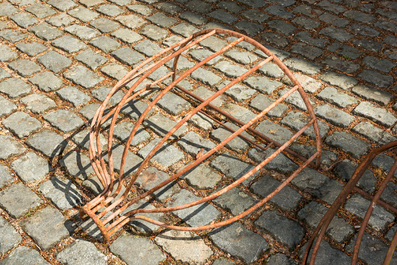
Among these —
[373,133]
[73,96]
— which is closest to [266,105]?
[373,133]

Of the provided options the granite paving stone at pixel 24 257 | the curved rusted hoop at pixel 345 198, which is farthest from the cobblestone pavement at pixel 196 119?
the curved rusted hoop at pixel 345 198

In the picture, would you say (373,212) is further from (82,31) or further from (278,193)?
(82,31)

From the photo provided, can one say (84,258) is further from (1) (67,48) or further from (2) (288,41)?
(2) (288,41)

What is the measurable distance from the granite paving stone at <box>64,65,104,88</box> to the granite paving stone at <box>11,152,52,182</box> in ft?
2.96

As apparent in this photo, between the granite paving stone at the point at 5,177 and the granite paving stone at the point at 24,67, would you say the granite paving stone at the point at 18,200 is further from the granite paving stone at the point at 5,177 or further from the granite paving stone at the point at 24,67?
the granite paving stone at the point at 24,67

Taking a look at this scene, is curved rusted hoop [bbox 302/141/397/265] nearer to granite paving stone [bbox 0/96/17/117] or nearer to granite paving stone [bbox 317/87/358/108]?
granite paving stone [bbox 317/87/358/108]

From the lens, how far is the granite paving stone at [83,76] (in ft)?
12.1

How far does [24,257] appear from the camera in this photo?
2.38 metres

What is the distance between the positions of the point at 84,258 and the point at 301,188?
1433 mm

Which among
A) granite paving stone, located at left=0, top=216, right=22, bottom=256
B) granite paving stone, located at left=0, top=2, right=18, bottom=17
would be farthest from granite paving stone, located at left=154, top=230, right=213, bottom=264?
granite paving stone, located at left=0, top=2, right=18, bottom=17

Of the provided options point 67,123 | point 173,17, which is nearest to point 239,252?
point 67,123

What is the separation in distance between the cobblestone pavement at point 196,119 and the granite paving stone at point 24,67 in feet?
0.06

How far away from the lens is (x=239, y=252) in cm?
241

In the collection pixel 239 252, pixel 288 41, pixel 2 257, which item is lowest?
pixel 2 257
